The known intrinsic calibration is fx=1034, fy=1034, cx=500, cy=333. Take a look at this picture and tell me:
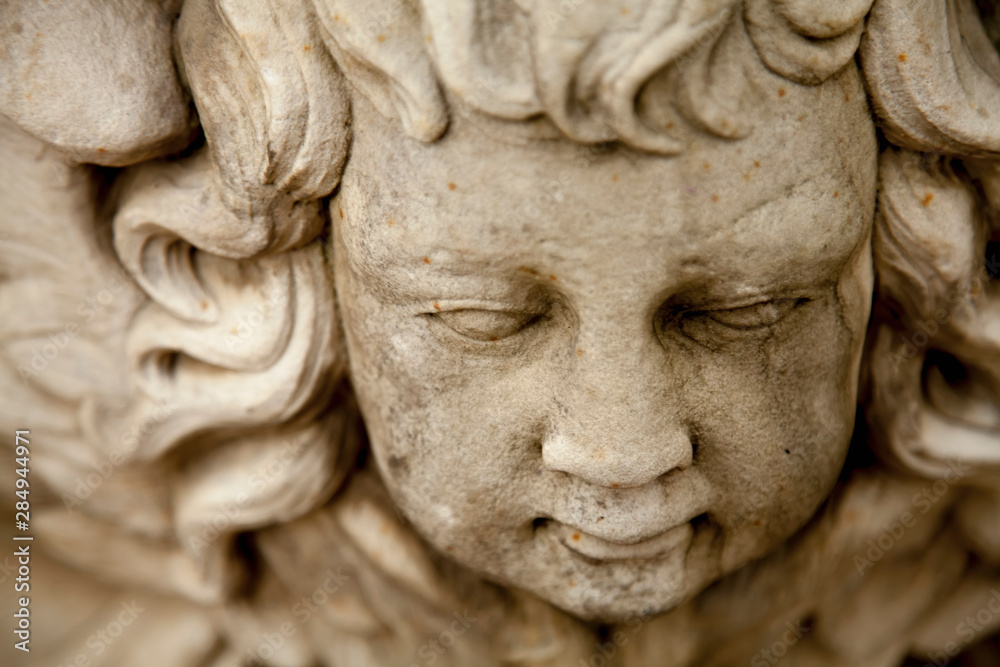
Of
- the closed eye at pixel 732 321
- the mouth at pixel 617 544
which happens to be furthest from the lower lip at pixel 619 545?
the closed eye at pixel 732 321

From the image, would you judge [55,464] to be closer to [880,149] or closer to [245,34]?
[245,34]

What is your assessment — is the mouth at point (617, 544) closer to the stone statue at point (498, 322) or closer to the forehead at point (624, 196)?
the stone statue at point (498, 322)

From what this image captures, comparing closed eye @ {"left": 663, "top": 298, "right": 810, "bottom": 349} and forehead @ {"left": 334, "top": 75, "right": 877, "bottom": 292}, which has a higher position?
forehead @ {"left": 334, "top": 75, "right": 877, "bottom": 292}

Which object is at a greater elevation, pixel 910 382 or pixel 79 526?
pixel 910 382

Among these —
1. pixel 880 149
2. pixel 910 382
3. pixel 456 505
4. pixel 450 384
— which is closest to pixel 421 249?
pixel 450 384

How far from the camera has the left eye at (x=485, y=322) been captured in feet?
3.06

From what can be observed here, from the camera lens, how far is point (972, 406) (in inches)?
47.0

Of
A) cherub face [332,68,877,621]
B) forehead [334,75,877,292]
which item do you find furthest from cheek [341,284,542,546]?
forehead [334,75,877,292]

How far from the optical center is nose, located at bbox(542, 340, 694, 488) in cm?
93

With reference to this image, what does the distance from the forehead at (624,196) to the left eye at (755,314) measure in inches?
1.8

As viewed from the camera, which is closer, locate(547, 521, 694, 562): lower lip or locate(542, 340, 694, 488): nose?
locate(542, 340, 694, 488): nose

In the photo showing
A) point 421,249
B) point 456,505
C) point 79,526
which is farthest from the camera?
point 79,526

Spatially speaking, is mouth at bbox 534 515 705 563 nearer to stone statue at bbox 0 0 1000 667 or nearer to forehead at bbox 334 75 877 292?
stone statue at bbox 0 0 1000 667

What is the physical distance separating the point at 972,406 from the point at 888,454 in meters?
0.11
